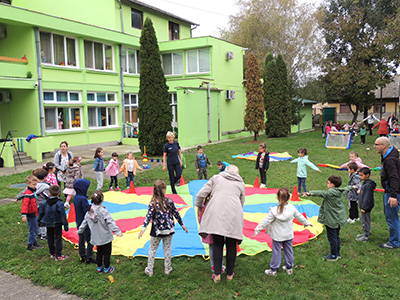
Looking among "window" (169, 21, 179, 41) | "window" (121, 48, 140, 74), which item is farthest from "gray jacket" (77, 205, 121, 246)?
"window" (169, 21, 179, 41)

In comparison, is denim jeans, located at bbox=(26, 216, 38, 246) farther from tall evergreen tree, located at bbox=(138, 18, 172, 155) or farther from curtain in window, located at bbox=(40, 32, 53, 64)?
curtain in window, located at bbox=(40, 32, 53, 64)

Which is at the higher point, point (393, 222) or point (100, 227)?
point (100, 227)

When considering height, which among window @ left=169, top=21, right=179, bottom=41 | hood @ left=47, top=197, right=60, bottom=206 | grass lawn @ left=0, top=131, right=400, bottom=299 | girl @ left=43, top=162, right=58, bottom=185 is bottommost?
grass lawn @ left=0, top=131, right=400, bottom=299

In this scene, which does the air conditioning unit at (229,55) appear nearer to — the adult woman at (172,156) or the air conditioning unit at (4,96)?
the air conditioning unit at (4,96)

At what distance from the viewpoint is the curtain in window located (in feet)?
65.3

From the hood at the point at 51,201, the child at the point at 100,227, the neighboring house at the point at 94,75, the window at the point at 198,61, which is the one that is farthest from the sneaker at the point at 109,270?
the window at the point at 198,61

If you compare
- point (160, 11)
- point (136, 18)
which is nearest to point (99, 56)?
point (136, 18)

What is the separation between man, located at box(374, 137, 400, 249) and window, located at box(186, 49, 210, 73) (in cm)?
2216

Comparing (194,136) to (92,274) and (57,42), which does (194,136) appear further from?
(92,274)

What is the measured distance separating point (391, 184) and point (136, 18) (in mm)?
27172

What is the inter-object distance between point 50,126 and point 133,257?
1652cm

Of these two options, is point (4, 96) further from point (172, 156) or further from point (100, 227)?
point (100, 227)

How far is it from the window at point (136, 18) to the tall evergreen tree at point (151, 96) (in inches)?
436

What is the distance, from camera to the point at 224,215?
16.6 feet
